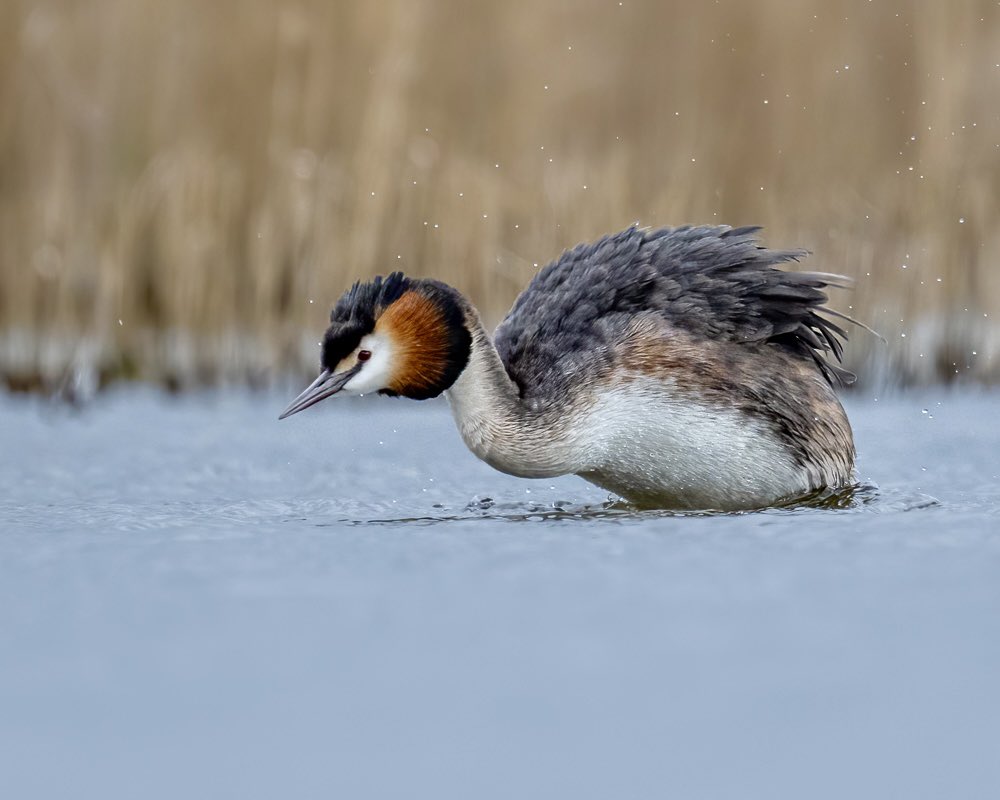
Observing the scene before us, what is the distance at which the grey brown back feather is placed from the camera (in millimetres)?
5562

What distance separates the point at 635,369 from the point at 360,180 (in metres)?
3.31

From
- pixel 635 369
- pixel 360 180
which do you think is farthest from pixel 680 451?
pixel 360 180

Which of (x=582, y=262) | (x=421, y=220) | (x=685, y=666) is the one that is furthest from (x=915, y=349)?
(x=685, y=666)

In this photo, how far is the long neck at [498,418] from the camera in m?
5.40

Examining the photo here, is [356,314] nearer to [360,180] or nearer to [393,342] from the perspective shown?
[393,342]

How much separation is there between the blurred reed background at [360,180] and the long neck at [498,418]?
10.2 feet

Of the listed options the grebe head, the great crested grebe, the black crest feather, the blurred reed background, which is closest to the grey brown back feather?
the great crested grebe

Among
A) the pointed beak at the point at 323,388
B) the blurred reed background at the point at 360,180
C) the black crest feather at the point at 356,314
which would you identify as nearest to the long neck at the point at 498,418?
the black crest feather at the point at 356,314

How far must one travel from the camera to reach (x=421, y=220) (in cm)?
859

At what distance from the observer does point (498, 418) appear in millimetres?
5414

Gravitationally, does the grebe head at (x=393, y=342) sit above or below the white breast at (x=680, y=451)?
above

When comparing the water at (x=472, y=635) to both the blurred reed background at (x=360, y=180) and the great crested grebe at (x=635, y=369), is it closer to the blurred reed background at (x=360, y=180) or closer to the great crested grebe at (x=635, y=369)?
the great crested grebe at (x=635, y=369)

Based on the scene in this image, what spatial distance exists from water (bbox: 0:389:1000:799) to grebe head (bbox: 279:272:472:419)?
46 cm

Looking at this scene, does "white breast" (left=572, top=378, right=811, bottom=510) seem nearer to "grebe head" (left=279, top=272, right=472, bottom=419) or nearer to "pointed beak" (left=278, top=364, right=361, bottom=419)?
"grebe head" (left=279, top=272, right=472, bottom=419)
